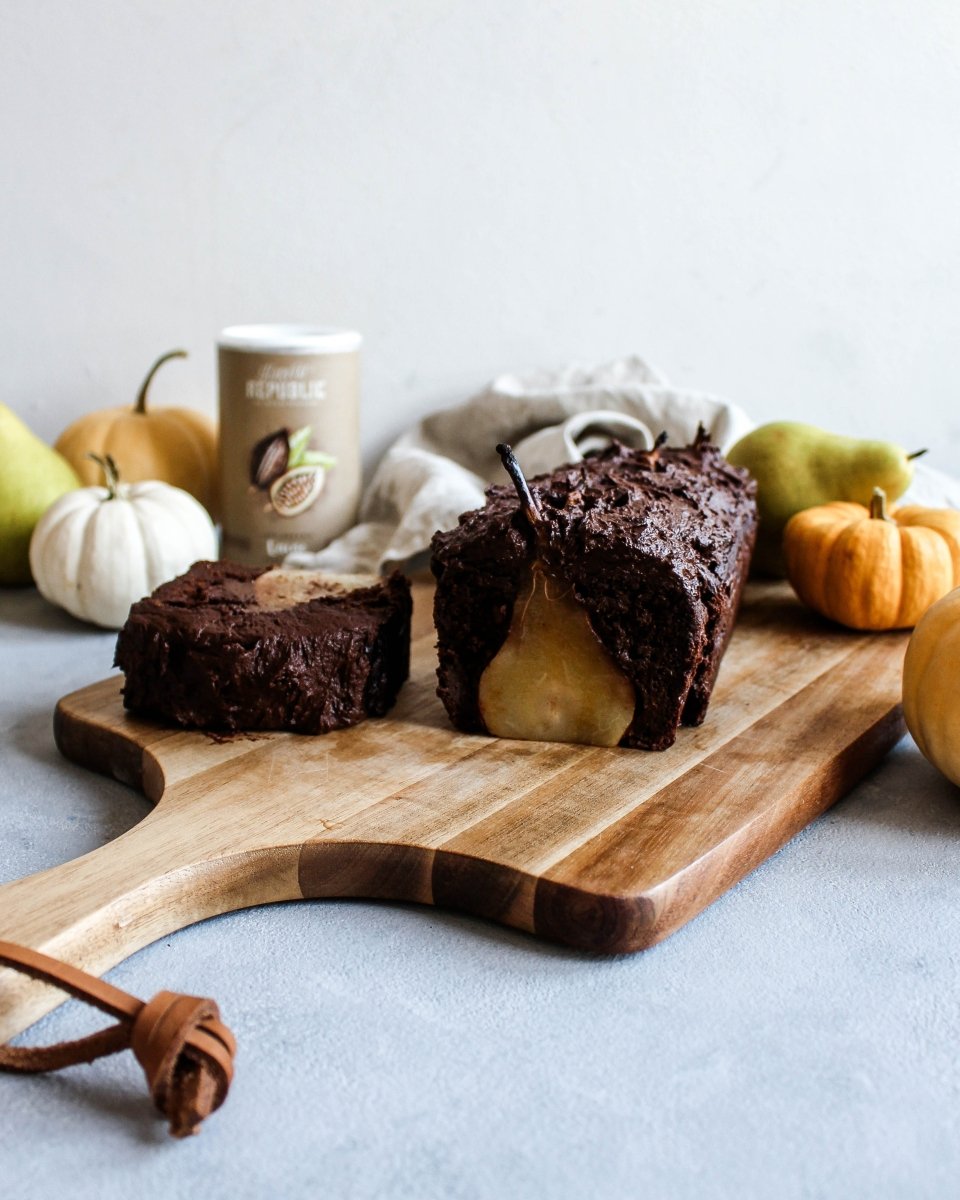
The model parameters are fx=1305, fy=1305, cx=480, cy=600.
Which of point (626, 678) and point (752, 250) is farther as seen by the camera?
point (752, 250)

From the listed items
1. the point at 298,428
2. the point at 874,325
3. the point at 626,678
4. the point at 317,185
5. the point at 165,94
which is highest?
the point at 165,94

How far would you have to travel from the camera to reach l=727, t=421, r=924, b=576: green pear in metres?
2.46

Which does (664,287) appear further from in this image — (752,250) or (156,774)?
(156,774)

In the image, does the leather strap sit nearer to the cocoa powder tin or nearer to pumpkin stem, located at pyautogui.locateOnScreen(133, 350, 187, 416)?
the cocoa powder tin

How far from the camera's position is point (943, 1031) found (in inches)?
49.3

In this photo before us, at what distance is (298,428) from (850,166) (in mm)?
1389

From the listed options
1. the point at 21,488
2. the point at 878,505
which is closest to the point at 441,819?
the point at 878,505

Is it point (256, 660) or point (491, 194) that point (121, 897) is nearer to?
point (256, 660)

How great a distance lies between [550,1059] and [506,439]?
1.88m

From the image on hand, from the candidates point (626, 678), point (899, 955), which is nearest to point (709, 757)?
point (626, 678)

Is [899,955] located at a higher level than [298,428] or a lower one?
lower

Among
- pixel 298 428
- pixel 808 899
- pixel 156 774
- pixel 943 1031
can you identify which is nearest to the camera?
pixel 943 1031

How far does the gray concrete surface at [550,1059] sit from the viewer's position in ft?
Result: 3.47

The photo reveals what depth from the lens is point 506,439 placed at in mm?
2906
